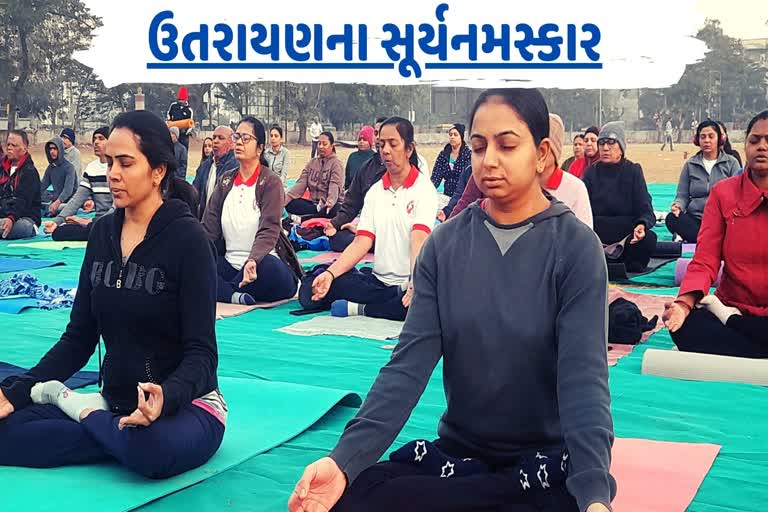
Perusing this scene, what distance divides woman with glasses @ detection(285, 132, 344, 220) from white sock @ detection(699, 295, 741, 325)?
6.15 m

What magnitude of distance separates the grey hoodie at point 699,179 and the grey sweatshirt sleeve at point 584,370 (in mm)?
6522

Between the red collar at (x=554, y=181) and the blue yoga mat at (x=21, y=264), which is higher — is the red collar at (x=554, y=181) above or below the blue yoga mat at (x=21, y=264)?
above

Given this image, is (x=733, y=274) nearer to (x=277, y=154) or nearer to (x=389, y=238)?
(x=389, y=238)

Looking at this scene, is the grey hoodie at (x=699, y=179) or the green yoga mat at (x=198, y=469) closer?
the green yoga mat at (x=198, y=469)

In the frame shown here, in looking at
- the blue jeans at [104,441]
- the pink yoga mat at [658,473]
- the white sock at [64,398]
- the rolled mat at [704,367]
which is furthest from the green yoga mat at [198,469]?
the rolled mat at [704,367]

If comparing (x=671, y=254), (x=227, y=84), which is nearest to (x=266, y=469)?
(x=671, y=254)

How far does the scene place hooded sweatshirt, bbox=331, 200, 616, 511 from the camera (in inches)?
78.4

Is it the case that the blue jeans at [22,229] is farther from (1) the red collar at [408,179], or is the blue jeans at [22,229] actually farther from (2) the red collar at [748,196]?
(2) the red collar at [748,196]

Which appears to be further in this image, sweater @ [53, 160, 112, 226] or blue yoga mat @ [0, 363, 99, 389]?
sweater @ [53, 160, 112, 226]

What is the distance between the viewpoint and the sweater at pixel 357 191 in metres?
6.83

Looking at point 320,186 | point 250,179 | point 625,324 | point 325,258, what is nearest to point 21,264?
point 325,258

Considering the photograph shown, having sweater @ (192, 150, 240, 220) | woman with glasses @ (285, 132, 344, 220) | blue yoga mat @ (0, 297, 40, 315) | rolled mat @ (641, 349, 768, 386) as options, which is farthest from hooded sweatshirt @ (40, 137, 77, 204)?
rolled mat @ (641, 349, 768, 386)

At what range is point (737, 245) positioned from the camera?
421 cm

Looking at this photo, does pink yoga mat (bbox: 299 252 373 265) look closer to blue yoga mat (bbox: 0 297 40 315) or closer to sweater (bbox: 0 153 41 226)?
blue yoga mat (bbox: 0 297 40 315)
